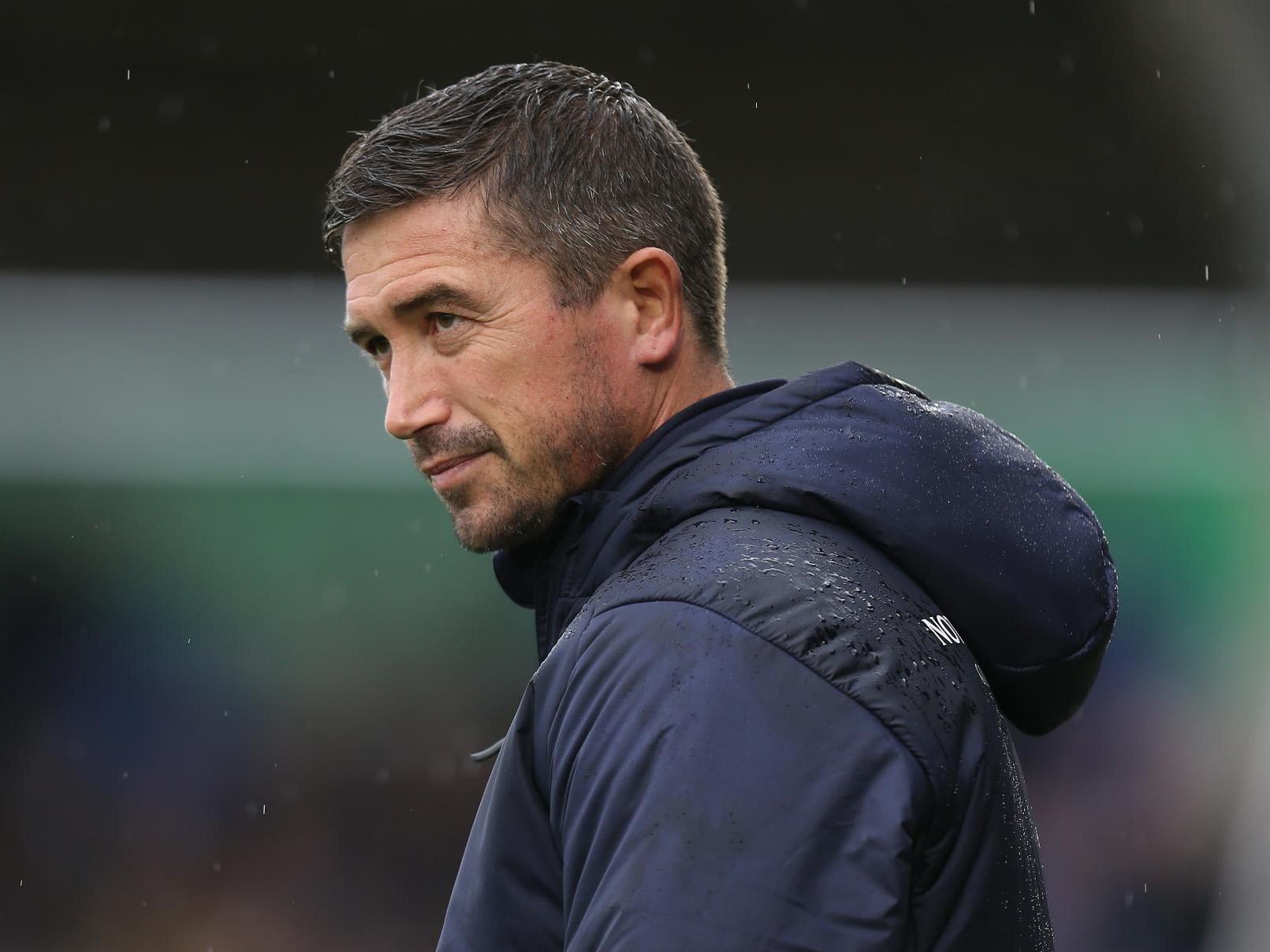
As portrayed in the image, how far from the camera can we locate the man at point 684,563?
3.21 ft

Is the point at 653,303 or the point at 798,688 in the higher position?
the point at 653,303

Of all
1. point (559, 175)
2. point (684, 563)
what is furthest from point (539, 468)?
point (684, 563)

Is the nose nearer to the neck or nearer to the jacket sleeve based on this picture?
the neck

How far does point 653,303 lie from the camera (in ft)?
4.97

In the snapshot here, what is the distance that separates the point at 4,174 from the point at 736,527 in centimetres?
535

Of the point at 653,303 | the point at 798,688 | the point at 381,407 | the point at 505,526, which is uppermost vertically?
the point at 653,303

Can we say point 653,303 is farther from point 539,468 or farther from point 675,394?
point 539,468

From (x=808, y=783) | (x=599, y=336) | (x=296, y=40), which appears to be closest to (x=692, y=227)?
(x=599, y=336)

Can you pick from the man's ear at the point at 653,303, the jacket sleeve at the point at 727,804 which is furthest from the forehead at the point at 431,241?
the jacket sleeve at the point at 727,804

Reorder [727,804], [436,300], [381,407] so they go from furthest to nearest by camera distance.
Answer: [381,407] < [436,300] < [727,804]

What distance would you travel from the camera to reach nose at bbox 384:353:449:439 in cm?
149

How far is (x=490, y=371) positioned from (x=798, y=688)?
0.57m

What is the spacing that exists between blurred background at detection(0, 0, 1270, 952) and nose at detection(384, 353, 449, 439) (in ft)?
13.4

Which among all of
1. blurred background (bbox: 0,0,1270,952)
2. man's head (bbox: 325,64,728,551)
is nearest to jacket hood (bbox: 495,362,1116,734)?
man's head (bbox: 325,64,728,551)
